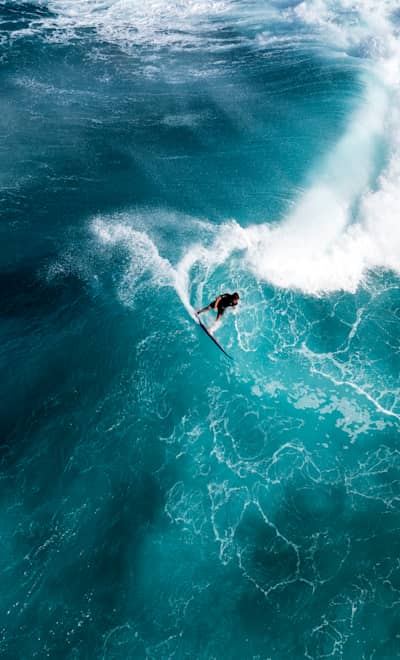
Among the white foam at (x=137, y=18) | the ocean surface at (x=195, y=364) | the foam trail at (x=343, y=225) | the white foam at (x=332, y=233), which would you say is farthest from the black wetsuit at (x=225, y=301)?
the white foam at (x=137, y=18)

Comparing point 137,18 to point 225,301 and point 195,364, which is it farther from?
point 225,301

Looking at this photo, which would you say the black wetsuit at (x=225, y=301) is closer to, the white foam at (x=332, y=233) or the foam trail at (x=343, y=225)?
the white foam at (x=332, y=233)

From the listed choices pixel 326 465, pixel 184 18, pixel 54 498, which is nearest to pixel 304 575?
pixel 326 465

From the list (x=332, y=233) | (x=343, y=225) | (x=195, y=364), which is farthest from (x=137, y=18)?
(x=195, y=364)

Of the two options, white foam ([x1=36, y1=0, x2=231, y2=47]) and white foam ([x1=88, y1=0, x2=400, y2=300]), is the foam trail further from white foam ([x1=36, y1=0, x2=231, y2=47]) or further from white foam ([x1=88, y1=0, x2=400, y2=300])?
white foam ([x1=36, y1=0, x2=231, y2=47])

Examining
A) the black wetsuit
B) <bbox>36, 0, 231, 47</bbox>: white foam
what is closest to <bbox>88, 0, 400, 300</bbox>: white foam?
the black wetsuit

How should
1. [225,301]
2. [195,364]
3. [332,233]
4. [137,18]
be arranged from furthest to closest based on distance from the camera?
[137,18]
[332,233]
[195,364]
[225,301]

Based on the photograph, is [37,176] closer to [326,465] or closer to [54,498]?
[54,498]

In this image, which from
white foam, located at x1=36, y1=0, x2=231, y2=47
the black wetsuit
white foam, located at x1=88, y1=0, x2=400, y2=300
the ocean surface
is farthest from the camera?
white foam, located at x1=36, y1=0, x2=231, y2=47

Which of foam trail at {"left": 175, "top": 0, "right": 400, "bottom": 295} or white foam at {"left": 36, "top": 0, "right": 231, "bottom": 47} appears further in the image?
white foam at {"left": 36, "top": 0, "right": 231, "bottom": 47}
